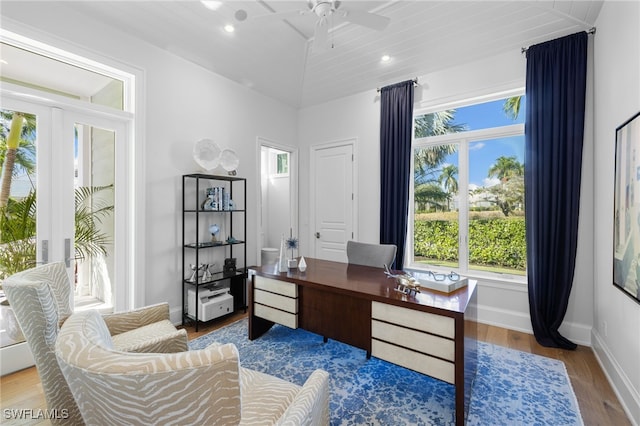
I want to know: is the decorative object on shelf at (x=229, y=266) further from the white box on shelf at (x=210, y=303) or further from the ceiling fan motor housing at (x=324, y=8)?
the ceiling fan motor housing at (x=324, y=8)

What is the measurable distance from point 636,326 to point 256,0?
378 cm

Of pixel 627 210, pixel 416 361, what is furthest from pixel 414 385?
pixel 627 210

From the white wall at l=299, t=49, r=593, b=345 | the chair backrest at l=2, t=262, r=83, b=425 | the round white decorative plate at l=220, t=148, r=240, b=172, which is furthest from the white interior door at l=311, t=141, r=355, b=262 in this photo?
the chair backrest at l=2, t=262, r=83, b=425

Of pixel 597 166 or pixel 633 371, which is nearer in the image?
pixel 633 371

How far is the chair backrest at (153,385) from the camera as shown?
0.71 m

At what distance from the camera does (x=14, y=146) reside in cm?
236

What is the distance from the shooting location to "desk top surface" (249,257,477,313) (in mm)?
1855

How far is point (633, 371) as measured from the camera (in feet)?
6.13

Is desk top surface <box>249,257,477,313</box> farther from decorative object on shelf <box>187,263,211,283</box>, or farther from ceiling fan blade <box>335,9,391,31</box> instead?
ceiling fan blade <box>335,9,391,31</box>

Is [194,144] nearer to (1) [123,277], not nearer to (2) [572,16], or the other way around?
(1) [123,277]

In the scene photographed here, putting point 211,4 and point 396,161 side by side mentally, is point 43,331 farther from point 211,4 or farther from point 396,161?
point 396,161

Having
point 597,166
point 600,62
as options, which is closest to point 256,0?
point 600,62

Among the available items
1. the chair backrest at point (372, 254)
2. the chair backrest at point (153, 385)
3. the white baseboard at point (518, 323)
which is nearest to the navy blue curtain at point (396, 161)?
the chair backrest at point (372, 254)

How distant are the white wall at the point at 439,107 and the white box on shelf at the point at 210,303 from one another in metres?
1.71
